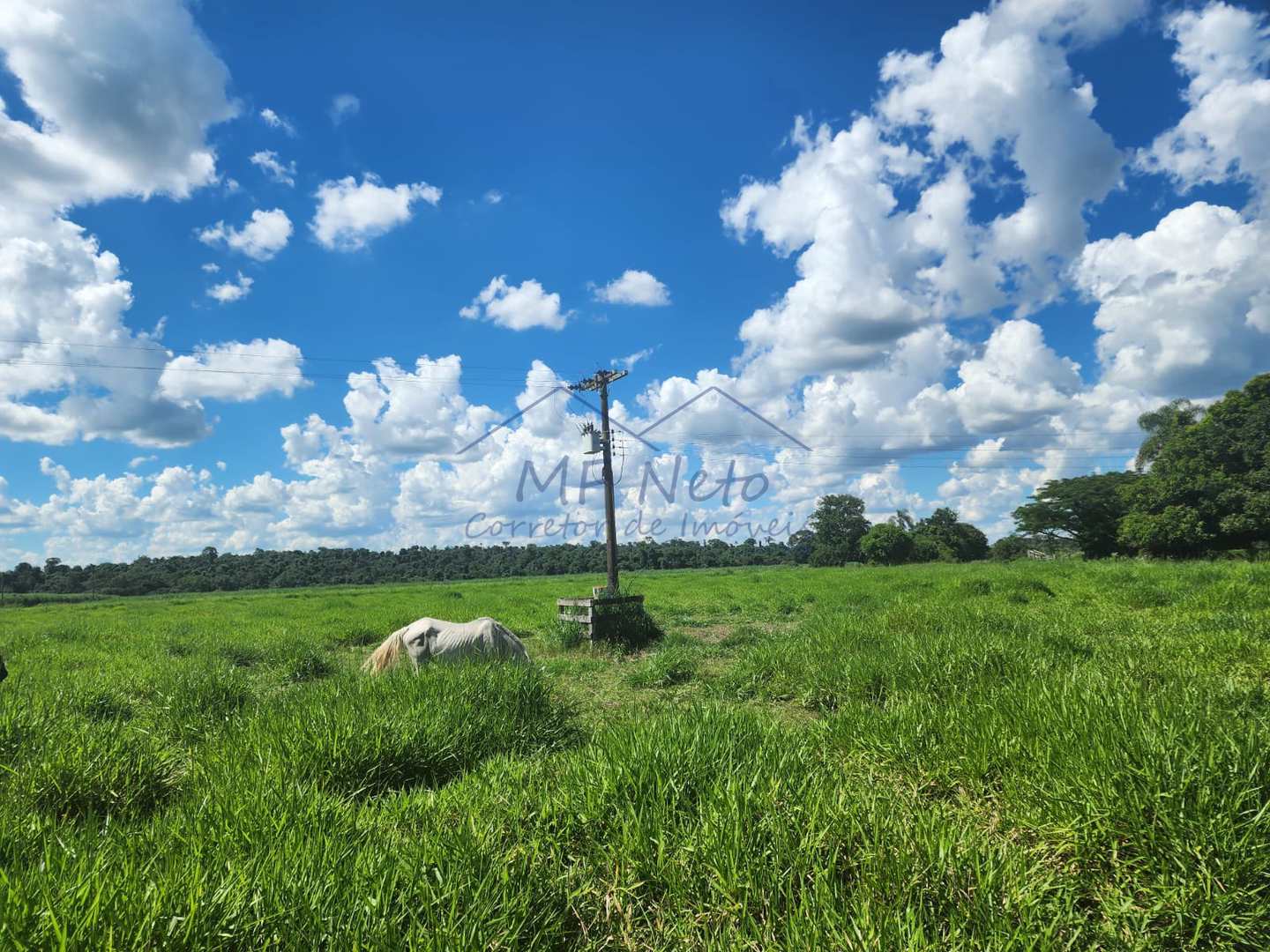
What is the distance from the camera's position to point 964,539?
78188 millimetres

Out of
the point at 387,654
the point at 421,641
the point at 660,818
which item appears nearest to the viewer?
the point at 660,818

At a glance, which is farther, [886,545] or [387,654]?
[886,545]

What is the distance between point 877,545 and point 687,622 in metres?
62.3

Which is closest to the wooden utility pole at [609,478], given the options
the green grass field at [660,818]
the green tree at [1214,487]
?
the green grass field at [660,818]

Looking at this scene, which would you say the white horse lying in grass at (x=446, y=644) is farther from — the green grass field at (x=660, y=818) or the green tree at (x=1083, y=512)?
the green tree at (x=1083, y=512)

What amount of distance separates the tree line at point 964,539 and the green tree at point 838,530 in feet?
0.57

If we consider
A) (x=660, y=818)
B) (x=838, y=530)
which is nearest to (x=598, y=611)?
(x=660, y=818)

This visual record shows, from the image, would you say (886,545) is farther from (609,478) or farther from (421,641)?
(421,641)

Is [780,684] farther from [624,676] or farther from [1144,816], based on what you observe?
[1144,816]

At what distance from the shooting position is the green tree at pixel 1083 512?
52.4 metres

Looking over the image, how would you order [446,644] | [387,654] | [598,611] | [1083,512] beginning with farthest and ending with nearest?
[1083,512] < [598,611] < [387,654] < [446,644]

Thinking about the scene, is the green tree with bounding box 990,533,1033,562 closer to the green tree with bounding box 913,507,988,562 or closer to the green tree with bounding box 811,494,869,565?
the green tree with bounding box 913,507,988,562

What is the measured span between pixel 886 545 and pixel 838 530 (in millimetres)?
14054

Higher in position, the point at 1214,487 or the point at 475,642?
the point at 1214,487
